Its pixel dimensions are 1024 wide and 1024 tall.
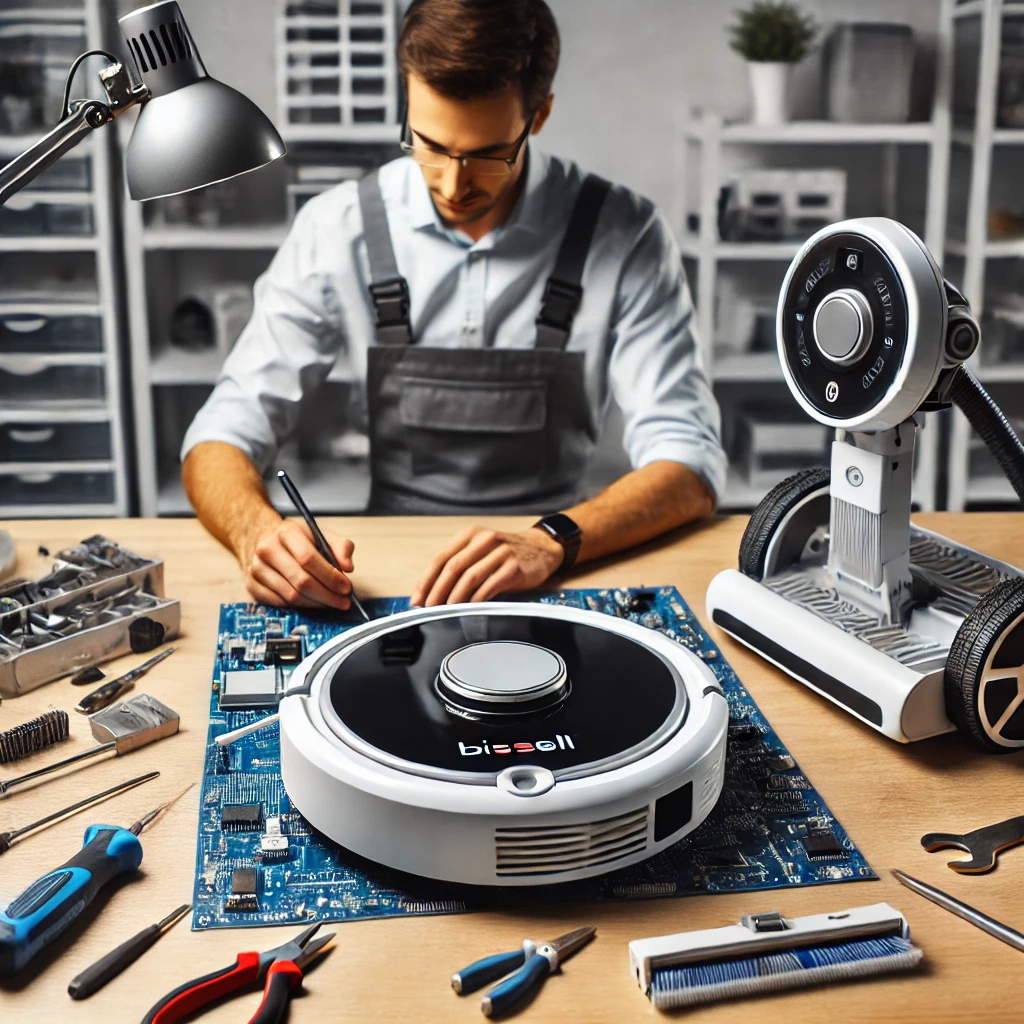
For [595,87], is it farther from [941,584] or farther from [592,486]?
[941,584]

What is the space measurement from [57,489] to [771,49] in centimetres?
227

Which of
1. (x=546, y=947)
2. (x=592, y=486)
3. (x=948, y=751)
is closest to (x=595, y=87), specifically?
(x=592, y=486)

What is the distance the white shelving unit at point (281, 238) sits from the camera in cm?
288

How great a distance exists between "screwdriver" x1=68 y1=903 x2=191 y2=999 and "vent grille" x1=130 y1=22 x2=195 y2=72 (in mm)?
695

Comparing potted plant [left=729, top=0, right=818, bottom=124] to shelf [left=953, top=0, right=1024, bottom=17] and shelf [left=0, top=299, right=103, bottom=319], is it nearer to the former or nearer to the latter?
shelf [left=953, top=0, right=1024, bottom=17]

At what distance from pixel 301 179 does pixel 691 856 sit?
99.7 inches

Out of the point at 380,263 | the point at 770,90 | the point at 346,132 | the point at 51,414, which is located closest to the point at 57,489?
the point at 51,414

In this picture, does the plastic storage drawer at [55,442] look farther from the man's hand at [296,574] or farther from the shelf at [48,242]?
the man's hand at [296,574]

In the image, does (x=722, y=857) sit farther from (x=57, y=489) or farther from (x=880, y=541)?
(x=57, y=489)

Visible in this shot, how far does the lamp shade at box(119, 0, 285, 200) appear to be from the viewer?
981 millimetres

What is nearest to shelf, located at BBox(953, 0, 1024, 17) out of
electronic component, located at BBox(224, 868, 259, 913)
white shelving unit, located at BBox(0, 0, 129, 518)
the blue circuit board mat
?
white shelving unit, located at BBox(0, 0, 129, 518)

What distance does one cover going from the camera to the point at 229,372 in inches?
76.2

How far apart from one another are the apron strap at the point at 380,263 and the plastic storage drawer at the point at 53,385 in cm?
135

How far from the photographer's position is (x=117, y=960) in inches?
27.9
